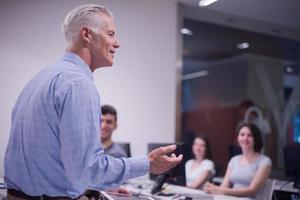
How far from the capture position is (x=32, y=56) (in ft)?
12.4

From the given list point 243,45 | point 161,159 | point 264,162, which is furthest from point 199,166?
point 243,45

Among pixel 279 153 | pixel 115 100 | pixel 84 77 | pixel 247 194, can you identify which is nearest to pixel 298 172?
pixel 247 194

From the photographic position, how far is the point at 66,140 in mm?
1238

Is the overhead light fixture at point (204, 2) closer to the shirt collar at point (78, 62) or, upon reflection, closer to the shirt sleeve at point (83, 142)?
the shirt collar at point (78, 62)

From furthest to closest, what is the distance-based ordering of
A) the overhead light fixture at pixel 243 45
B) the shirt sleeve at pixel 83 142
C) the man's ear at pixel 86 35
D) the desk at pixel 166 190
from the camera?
the overhead light fixture at pixel 243 45 < the desk at pixel 166 190 < the man's ear at pixel 86 35 < the shirt sleeve at pixel 83 142

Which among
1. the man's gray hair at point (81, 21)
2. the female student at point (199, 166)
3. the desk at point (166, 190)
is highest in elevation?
the man's gray hair at point (81, 21)

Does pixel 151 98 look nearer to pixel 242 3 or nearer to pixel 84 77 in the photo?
pixel 242 3

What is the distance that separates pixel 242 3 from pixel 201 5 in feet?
1.59

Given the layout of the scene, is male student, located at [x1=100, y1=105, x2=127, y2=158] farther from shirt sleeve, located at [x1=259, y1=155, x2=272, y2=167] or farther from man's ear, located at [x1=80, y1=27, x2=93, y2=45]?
man's ear, located at [x1=80, y1=27, x2=93, y2=45]

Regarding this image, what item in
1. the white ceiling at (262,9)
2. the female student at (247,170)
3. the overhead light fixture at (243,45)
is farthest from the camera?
the overhead light fixture at (243,45)

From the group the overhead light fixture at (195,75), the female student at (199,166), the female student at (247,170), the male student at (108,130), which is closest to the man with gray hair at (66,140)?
the male student at (108,130)

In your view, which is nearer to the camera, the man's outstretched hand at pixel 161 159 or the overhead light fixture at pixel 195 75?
the man's outstretched hand at pixel 161 159

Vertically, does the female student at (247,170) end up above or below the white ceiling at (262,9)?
below

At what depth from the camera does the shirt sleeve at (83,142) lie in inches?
48.1
